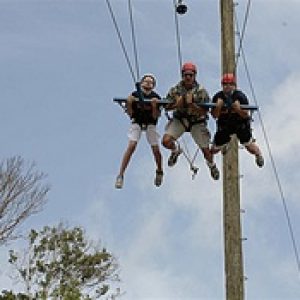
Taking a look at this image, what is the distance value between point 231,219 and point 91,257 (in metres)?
22.2

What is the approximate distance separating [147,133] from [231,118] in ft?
3.61

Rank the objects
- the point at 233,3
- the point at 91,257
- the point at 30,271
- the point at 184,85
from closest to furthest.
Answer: the point at 184,85 < the point at 233,3 < the point at 30,271 < the point at 91,257

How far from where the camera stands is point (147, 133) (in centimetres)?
1066

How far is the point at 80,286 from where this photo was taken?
30.8 metres

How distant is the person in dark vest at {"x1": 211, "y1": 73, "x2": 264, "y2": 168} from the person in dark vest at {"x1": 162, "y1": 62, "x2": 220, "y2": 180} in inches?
Result: 6.3

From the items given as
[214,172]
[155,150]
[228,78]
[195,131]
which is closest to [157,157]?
[155,150]

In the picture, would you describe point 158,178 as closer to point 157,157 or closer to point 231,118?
point 157,157

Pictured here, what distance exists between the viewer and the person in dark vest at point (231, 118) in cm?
1008

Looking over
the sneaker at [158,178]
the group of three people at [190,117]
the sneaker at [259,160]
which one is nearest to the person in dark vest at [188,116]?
the group of three people at [190,117]

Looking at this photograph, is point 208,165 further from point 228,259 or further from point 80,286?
point 80,286

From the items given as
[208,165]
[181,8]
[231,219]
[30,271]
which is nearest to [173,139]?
[208,165]

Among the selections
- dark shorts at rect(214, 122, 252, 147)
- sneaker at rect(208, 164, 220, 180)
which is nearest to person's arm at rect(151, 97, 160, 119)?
dark shorts at rect(214, 122, 252, 147)

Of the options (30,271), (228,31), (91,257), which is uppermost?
(91,257)

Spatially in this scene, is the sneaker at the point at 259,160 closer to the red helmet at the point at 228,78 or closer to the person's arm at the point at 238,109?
the person's arm at the point at 238,109
